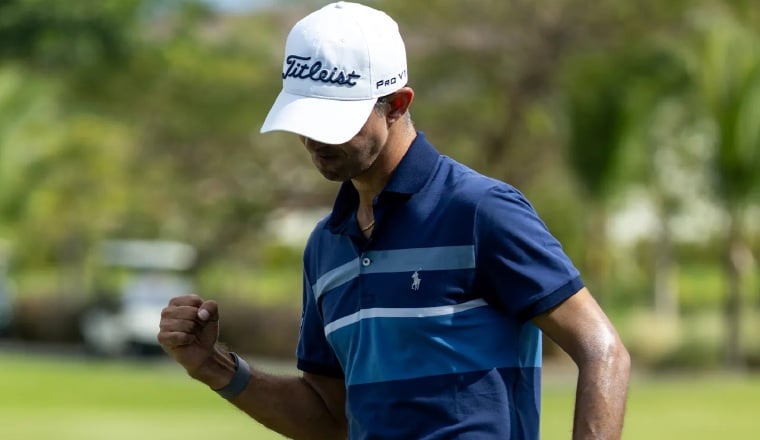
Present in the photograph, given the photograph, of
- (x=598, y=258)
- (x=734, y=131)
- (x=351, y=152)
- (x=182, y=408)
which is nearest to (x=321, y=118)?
(x=351, y=152)

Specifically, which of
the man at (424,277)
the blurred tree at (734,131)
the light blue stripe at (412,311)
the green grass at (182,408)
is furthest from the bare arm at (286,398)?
the blurred tree at (734,131)

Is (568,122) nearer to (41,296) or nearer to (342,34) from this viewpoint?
(41,296)

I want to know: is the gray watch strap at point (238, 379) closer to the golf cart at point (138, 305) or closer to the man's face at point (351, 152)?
the man's face at point (351, 152)

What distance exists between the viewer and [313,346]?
428 cm

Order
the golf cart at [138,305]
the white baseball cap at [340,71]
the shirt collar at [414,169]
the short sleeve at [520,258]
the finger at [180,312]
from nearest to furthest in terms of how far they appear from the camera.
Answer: the short sleeve at [520,258] < the white baseball cap at [340,71] < the shirt collar at [414,169] < the finger at [180,312] < the golf cart at [138,305]

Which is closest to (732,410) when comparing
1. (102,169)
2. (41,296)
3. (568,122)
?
(568,122)

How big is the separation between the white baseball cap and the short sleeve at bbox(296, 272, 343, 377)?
69 cm

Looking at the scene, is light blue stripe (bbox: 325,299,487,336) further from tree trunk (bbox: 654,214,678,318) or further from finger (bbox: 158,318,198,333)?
tree trunk (bbox: 654,214,678,318)

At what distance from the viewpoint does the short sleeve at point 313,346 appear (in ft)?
13.8

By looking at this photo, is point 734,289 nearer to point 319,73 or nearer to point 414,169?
point 414,169

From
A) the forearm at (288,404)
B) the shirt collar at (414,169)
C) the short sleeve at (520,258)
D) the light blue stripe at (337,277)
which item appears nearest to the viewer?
the short sleeve at (520,258)

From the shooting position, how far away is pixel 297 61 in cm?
371

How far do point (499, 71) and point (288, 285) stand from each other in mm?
13268

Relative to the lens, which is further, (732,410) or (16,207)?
(16,207)
